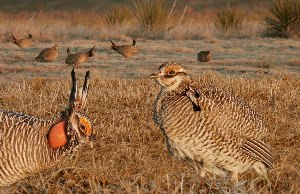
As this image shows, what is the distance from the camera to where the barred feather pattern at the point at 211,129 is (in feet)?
16.4

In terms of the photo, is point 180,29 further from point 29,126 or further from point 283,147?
point 29,126

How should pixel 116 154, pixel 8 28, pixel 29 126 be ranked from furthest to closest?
1. pixel 8 28
2. pixel 116 154
3. pixel 29 126

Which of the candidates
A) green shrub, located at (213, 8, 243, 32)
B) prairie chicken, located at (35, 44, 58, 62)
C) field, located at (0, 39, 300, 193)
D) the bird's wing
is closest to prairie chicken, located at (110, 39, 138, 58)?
field, located at (0, 39, 300, 193)

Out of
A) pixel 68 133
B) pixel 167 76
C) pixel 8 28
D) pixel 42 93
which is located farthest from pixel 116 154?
pixel 8 28

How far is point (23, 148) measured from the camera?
14.3 ft

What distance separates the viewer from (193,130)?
4.98 meters

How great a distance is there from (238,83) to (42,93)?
2.15m

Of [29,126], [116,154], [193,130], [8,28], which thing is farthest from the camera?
[8,28]

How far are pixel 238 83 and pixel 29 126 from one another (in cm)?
455

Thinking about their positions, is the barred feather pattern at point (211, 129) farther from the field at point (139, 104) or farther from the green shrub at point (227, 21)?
the green shrub at point (227, 21)

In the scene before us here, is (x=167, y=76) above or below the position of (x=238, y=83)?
above

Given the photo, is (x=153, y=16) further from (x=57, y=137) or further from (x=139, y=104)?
(x=57, y=137)

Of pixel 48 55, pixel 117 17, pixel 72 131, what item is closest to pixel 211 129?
pixel 72 131

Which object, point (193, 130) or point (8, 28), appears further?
point (8, 28)
